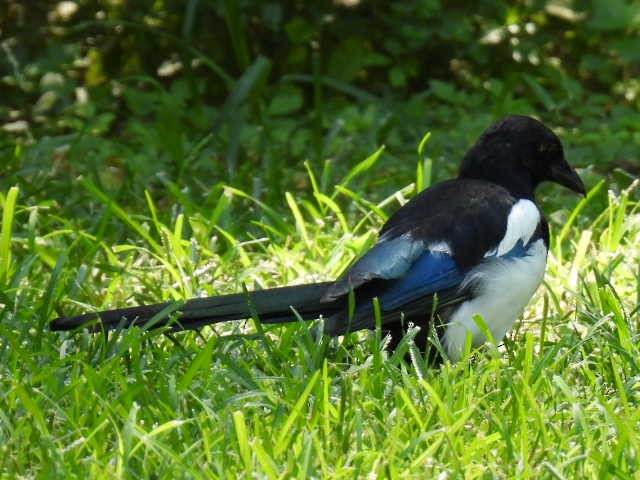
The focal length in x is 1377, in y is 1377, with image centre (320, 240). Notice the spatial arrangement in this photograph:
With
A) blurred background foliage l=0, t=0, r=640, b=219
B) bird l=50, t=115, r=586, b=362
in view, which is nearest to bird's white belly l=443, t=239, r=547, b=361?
bird l=50, t=115, r=586, b=362

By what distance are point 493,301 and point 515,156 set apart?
50 cm

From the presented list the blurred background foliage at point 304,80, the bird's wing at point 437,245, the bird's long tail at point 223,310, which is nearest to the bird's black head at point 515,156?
the bird's wing at point 437,245

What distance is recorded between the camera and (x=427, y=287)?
3.03 metres

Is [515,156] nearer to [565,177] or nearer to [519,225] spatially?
[565,177]

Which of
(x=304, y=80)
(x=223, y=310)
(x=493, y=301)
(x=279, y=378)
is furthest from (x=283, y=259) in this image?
(x=304, y=80)

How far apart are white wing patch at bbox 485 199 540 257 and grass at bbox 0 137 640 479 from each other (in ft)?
0.63

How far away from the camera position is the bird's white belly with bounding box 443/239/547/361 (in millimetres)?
3084

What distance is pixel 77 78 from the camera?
587cm

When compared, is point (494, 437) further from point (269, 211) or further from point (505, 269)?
point (269, 211)

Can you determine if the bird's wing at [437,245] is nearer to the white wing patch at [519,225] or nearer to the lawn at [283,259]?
the white wing patch at [519,225]

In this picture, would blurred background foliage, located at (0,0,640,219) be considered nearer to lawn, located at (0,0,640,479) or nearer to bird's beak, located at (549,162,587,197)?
lawn, located at (0,0,640,479)

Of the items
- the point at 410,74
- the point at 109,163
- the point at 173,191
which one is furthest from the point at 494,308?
the point at 410,74

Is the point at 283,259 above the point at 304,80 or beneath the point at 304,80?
above

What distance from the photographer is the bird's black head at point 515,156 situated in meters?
3.42
